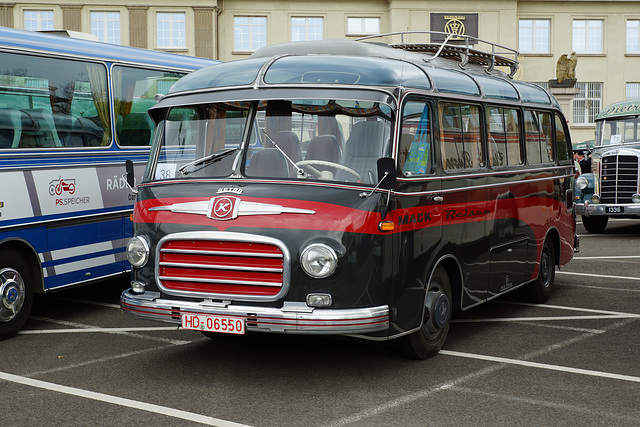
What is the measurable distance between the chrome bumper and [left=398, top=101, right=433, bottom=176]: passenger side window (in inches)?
47.0

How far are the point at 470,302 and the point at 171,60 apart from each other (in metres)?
5.33

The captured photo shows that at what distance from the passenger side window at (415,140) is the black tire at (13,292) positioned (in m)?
4.02

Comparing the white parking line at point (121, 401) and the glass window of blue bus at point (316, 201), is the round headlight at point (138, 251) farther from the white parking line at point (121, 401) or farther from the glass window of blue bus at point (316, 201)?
the white parking line at point (121, 401)

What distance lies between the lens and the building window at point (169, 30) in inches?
1794

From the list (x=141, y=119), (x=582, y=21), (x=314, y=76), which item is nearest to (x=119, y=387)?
(x=314, y=76)

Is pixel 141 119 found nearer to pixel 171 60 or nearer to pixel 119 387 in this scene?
pixel 171 60

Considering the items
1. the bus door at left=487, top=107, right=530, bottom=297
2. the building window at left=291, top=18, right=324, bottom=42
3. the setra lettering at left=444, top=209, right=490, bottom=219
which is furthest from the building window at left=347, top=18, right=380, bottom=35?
the setra lettering at left=444, top=209, right=490, bottom=219

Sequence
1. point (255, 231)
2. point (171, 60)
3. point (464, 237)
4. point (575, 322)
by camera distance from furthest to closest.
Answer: point (171, 60) < point (575, 322) < point (464, 237) < point (255, 231)

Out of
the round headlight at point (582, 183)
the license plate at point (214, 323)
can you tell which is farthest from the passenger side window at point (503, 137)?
the round headlight at point (582, 183)

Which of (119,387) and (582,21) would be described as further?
(582,21)

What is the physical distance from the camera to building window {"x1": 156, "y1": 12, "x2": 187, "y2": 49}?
4556cm

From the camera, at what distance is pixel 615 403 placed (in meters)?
5.74

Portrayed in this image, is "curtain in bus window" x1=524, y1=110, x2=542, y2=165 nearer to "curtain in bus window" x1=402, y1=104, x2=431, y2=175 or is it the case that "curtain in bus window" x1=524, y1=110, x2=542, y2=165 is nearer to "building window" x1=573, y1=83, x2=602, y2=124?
"curtain in bus window" x1=402, y1=104, x2=431, y2=175

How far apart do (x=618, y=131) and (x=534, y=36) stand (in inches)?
1242
